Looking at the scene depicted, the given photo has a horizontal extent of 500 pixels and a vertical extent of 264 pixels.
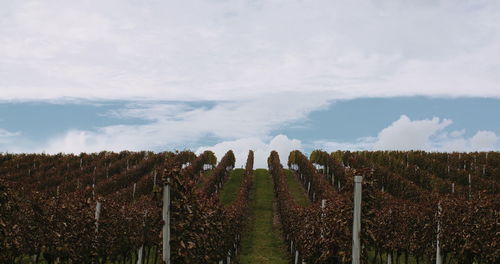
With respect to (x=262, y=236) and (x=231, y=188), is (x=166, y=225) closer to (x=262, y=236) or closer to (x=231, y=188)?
(x=262, y=236)

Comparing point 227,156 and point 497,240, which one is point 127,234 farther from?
point 227,156

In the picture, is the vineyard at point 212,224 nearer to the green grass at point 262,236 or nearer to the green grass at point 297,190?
the green grass at point 262,236

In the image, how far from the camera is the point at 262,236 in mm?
→ 28000

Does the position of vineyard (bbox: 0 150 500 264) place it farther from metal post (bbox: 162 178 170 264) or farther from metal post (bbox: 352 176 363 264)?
metal post (bbox: 352 176 363 264)

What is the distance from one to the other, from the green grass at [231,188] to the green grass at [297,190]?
17.1ft

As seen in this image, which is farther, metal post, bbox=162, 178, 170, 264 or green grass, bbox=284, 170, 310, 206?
green grass, bbox=284, 170, 310, 206

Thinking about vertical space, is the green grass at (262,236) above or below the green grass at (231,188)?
below

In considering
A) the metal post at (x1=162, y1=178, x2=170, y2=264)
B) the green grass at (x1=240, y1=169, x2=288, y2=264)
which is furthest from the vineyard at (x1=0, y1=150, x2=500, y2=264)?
the green grass at (x1=240, y1=169, x2=288, y2=264)

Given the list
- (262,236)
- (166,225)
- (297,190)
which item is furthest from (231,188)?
(166,225)

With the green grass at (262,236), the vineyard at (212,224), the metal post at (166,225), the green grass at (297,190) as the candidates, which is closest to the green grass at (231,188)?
the green grass at (262,236)

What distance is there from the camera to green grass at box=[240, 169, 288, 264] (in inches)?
893

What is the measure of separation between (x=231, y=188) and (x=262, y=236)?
17.9 metres

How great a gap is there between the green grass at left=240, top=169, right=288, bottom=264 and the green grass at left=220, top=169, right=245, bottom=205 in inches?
68.2

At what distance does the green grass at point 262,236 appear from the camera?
22.7m
